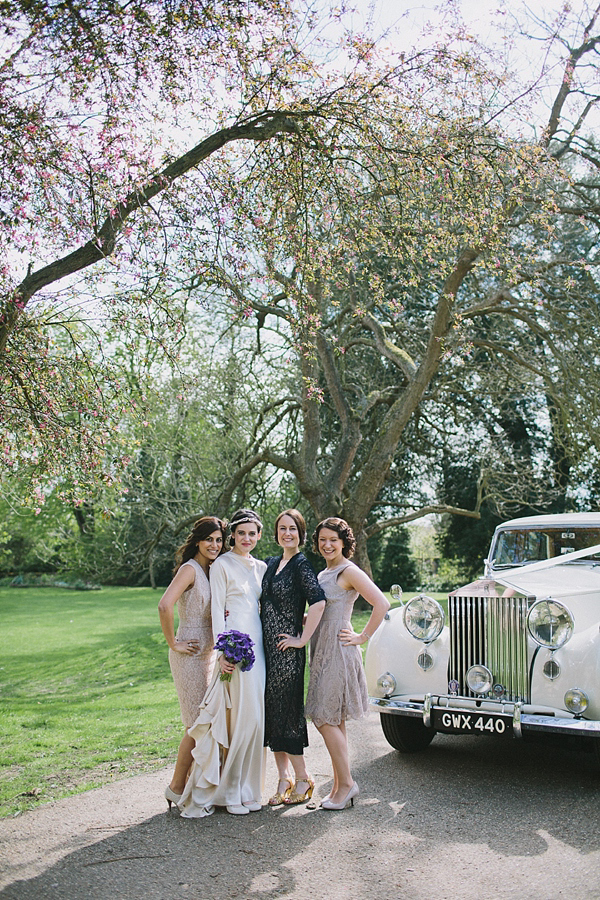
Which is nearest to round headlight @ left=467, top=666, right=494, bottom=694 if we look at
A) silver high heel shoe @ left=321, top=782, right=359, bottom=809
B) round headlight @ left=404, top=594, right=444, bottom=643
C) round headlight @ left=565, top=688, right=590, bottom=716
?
round headlight @ left=404, top=594, right=444, bottom=643

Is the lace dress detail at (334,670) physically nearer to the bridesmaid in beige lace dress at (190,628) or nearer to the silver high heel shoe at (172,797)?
the bridesmaid in beige lace dress at (190,628)

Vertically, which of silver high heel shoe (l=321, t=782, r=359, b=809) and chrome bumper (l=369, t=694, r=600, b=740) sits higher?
chrome bumper (l=369, t=694, r=600, b=740)

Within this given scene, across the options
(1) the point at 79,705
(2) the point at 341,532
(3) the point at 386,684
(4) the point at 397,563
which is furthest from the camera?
(4) the point at 397,563

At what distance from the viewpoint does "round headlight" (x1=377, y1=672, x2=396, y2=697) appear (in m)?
6.11

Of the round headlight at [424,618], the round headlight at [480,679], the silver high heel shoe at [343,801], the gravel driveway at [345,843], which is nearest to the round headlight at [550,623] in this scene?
the round headlight at [480,679]

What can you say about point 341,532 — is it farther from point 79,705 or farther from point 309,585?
point 79,705

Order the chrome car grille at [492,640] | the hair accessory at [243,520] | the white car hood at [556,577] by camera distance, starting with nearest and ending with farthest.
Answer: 1. the hair accessory at [243,520]
2. the chrome car grille at [492,640]
3. the white car hood at [556,577]

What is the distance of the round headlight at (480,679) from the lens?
5711mm

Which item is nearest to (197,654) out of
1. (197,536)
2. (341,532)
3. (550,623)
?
(197,536)

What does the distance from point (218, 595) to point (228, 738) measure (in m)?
0.94

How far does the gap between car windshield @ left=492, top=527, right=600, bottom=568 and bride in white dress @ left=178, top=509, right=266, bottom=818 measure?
3498 millimetres

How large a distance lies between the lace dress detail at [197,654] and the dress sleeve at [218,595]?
0.11 metres

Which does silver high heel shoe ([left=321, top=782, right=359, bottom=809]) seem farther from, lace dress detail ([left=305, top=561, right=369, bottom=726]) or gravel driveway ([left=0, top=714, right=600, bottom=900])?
lace dress detail ([left=305, top=561, right=369, bottom=726])

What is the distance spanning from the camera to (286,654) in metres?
5.34
